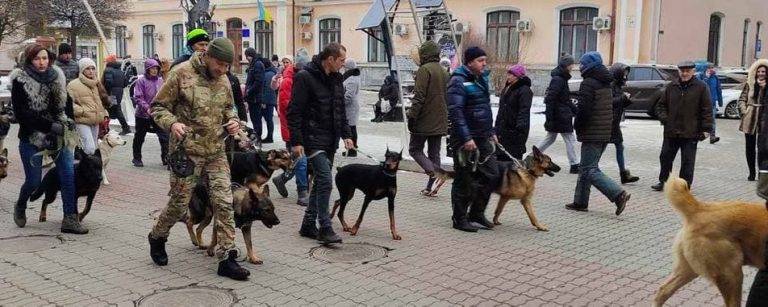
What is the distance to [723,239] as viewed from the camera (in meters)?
3.90

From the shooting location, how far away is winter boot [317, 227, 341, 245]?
6180mm

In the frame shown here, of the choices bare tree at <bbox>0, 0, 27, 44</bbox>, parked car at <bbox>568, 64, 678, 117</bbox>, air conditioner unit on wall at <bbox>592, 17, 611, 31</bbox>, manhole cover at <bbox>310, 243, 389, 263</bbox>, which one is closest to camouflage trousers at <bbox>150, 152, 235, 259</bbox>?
manhole cover at <bbox>310, 243, 389, 263</bbox>

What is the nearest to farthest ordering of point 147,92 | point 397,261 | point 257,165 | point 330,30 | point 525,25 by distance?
point 397,261 → point 257,165 → point 147,92 → point 525,25 → point 330,30

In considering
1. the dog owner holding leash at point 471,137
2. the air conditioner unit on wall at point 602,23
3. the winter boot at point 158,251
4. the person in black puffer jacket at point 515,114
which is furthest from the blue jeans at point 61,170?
the air conditioner unit on wall at point 602,23

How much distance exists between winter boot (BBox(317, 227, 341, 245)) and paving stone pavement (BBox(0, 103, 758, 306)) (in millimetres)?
192

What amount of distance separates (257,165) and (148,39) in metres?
38.4

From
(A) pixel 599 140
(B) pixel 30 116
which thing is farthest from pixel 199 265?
(A) pixel 599 140

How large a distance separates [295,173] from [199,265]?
2844 mm

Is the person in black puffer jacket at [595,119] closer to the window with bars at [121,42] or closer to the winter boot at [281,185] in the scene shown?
the winter boot at [281,185]

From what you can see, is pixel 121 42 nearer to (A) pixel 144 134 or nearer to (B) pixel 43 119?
(A) pixel 144 134

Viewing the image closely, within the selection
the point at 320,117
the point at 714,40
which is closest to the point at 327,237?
the point at 320,117

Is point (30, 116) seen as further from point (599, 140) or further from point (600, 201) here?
point (600, 201)

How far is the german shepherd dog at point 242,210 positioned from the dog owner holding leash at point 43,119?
1.37 m

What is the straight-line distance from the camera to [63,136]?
6.30 metres
